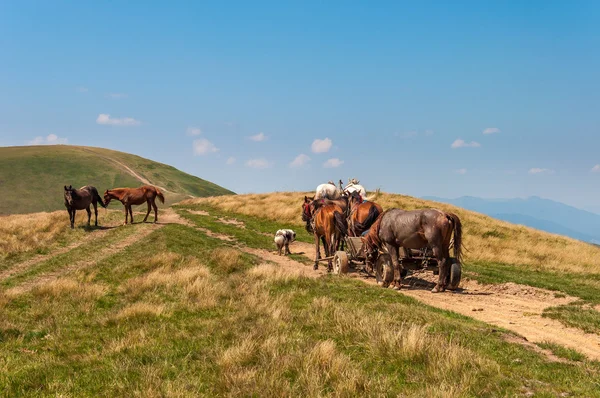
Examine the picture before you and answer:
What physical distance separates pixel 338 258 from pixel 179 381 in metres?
11.1

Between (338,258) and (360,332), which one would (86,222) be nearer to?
(338,258)

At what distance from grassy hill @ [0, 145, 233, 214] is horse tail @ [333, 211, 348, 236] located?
6365 centimetres

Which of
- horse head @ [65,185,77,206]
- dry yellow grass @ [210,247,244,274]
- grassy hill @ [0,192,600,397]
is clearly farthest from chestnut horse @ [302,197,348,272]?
horse head @ [65,185,77,206]

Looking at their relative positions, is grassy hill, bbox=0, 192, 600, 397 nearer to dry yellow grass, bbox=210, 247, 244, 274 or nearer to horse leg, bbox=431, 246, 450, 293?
dry yellow grass, bbox=210, 247, 244, 274

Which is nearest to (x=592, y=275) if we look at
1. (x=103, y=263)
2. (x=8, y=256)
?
(x=103, y=263)

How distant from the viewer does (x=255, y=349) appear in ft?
22.3

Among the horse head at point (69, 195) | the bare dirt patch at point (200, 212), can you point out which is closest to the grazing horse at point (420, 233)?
the horse head at point (69, 195)

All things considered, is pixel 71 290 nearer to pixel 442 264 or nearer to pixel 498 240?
pixel 442 264

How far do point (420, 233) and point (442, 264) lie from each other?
4.27ft

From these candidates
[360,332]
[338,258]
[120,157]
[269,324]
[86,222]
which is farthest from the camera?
[120,157]

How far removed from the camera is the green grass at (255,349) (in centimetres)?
557

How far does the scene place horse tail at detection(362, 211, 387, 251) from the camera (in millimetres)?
13961

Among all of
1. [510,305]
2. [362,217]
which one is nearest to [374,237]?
[362,217]

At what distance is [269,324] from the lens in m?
8.18
